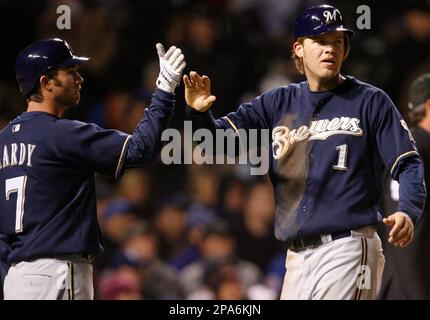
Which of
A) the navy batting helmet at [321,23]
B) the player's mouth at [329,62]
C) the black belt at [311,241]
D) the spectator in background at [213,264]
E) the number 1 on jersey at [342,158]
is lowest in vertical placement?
the spectator in background at [213,264]

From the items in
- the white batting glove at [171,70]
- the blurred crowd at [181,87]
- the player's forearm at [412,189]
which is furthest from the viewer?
the blurred crowd at [181,87]

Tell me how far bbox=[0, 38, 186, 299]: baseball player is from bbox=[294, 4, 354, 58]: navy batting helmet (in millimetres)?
542

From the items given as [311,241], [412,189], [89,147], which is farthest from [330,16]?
[89,147]

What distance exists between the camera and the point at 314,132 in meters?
3.67

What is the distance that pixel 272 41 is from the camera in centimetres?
738

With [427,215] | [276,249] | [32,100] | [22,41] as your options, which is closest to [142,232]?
[276,249]

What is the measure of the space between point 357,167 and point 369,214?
188 mm

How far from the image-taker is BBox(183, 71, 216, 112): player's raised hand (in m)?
3.76

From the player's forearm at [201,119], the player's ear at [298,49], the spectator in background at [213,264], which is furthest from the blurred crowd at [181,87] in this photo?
the player's ear at [298,49]

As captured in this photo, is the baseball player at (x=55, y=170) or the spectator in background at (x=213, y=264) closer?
the baseball player at (x=55, y=170)

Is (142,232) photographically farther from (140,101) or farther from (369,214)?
(369,214)

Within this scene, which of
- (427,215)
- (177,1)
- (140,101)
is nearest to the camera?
(427,215)

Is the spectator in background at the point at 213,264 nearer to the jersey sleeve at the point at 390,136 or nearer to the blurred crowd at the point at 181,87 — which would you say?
the blurred crowd at the point at 181,87

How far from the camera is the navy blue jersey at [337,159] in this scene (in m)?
3.53
